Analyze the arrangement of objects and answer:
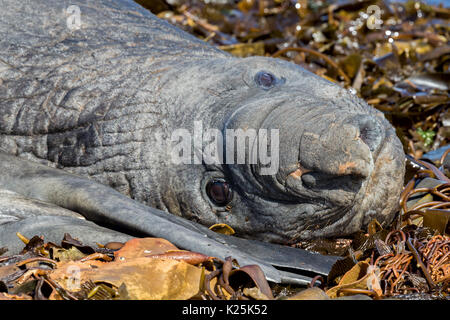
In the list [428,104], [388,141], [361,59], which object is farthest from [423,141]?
[388,141]

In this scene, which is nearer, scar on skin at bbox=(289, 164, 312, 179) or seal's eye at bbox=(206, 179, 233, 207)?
scar on skin at bbox=(289, 164, 312, 179)

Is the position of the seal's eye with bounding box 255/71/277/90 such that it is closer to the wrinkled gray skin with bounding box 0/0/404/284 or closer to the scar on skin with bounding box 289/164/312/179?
the wrinkled gray skin with bounding box 0/0/404/284

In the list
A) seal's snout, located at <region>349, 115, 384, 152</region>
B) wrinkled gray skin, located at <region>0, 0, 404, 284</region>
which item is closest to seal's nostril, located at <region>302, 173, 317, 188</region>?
wrinkled gray skin, located at <region>0, 0, 404, 284</region>

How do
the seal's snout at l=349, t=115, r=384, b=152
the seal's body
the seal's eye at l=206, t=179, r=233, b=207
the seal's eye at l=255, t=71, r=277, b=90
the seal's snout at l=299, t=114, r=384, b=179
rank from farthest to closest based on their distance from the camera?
the seal's eye at l=255, t=71, r=277, b=90, the seal's eye at l=206, t=179, r=233, b=207, the seal's body, the seal's snout at l=349, t=115, r=384, b=152, the seal's snout at l=299, t=114, r=384, b=179

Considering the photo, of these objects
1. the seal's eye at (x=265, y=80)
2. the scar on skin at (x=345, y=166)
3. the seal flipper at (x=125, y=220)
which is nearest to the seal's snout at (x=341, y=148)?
the scar on skin at (x=345, y=166)

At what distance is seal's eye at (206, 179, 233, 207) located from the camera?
14.5ft

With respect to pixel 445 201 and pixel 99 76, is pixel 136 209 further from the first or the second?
pixel 445 201

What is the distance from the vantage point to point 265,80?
4.65 metres

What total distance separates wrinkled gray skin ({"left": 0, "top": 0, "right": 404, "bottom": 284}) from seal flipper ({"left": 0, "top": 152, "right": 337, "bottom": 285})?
1 centimetres

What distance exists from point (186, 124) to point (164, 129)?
14 centimetres

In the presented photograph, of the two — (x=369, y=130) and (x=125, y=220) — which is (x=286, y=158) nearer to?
(x=369, y=130)

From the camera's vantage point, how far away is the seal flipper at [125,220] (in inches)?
152

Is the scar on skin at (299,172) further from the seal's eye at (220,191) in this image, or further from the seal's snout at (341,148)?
the seal's eye at (220,191)
